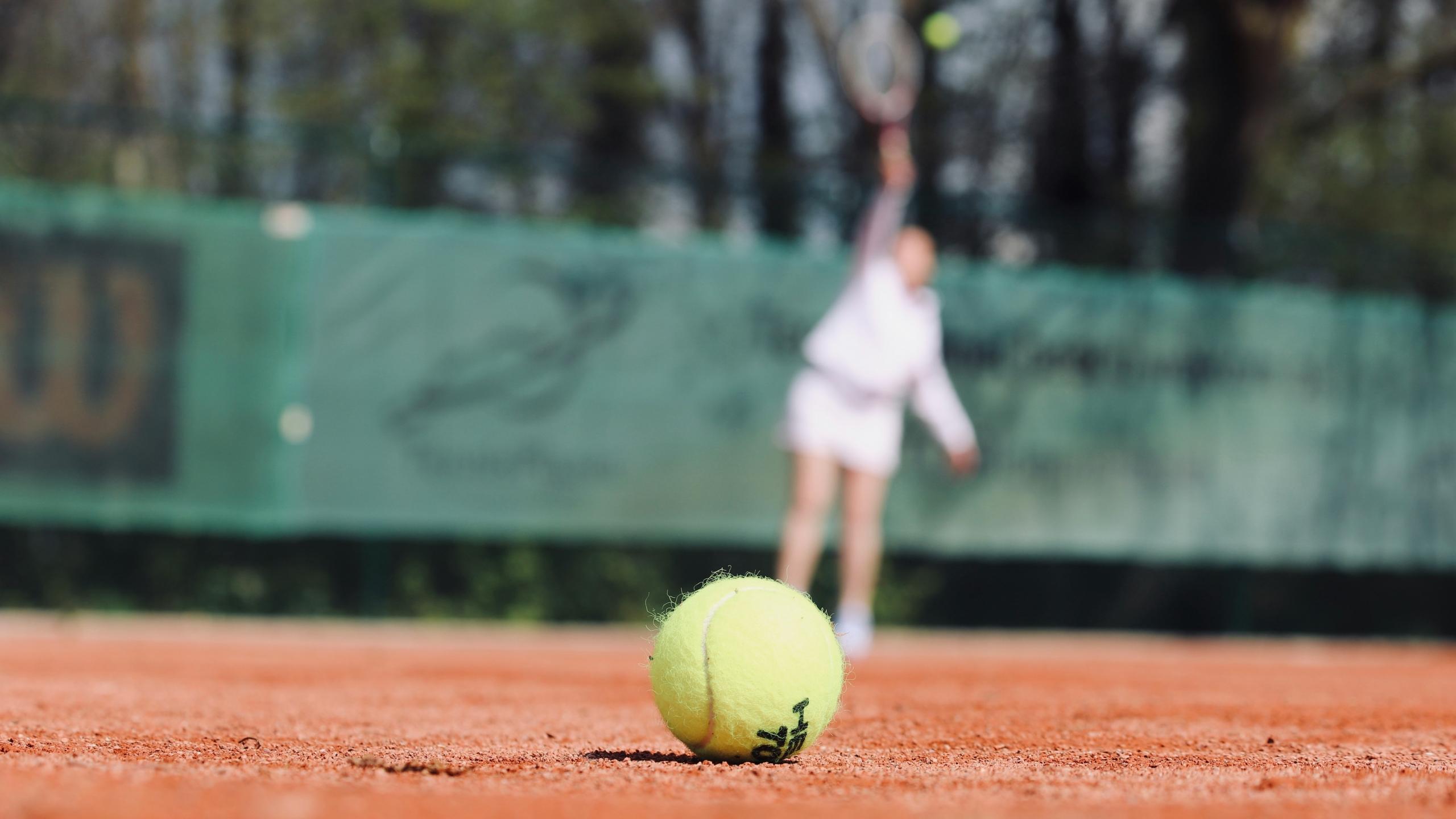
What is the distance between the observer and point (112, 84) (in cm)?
1650

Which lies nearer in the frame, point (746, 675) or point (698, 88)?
point (746, 675)

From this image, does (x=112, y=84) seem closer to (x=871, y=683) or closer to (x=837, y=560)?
(x=837, y=560)

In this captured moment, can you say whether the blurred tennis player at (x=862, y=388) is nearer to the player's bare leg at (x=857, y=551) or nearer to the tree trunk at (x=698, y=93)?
the player's bare leg at (x=857, y=551)

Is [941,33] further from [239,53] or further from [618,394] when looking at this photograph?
[239,53]

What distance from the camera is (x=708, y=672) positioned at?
10.5ft

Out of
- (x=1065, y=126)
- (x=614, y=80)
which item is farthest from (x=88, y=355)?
Answer: (x=614, y=80)

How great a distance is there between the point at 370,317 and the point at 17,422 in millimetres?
1788

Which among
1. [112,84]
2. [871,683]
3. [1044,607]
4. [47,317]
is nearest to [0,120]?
[47,317]

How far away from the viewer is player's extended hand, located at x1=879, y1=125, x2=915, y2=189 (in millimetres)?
6602

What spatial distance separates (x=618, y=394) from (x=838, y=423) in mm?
2759

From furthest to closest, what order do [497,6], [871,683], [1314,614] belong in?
[497,6] → [1314,614] → [871,683]

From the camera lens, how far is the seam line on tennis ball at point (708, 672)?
3186 mm

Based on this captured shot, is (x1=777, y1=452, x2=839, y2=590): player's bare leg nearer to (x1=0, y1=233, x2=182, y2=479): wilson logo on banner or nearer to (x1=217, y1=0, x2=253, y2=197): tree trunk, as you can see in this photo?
(x1=0, y1=233, x2=182, y2=479): wilson logo on banner

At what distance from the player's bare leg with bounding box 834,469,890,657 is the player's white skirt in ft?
0.24
